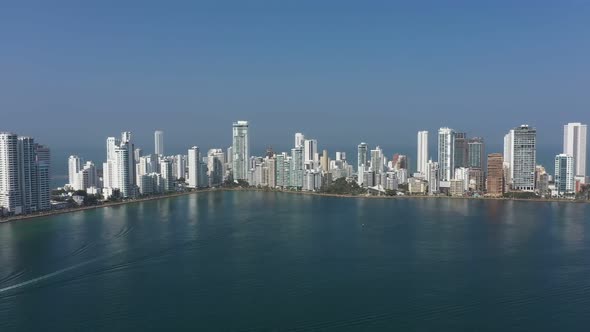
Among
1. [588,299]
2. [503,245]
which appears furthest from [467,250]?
[588,299]

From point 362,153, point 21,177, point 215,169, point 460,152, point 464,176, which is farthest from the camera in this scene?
point 215,169

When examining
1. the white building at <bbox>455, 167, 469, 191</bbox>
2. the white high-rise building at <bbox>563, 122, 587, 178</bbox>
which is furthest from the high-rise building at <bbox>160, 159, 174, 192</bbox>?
the white high-rise building at <bbox>563, 122, 587, 178</bbox>

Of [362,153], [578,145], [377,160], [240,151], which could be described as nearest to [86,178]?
[240,151]

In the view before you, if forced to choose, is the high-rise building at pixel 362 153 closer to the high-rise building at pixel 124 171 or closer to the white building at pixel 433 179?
the white building at pixel 433 179

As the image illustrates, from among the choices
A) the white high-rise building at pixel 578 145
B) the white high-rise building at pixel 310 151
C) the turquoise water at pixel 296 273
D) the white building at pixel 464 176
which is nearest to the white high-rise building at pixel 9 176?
the turquoise water at pixel 296 273

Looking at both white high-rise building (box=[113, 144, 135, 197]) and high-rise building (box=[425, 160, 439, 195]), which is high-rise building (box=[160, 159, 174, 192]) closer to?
white high-rise building (box=[113, 144, 135, 197])

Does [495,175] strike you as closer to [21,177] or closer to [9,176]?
[21,177]
